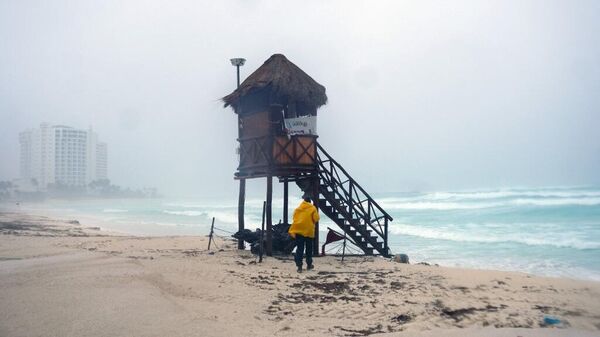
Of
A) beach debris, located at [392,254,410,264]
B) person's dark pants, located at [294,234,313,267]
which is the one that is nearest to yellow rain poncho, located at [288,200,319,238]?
person's dark pants, located at [294,234,313,267]

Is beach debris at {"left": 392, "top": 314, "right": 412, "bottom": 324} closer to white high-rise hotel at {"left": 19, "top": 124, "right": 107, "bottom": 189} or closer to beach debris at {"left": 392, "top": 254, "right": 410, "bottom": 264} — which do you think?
beach debris at {"left": 392, "top": 254, "right": 410, "bottom": 264}

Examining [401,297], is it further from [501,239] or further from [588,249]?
[501,239]

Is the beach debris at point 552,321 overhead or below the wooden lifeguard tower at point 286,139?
below

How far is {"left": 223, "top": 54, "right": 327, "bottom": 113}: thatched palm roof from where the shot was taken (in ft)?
46.7

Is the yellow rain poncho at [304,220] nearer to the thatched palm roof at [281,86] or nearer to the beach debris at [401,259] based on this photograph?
the beach debris at [401,259]

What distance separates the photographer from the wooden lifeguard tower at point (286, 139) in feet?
46.9

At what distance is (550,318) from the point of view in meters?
6.98

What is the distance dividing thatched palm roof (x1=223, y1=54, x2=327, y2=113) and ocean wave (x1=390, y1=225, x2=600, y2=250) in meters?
13.0

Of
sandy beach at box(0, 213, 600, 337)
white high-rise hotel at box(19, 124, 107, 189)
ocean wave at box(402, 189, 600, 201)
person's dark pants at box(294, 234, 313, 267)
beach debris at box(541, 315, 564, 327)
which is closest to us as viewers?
sandy beach at box(0, 213, 600, 337)

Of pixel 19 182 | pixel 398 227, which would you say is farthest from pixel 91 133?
pixel 398 227

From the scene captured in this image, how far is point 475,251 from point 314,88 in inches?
416

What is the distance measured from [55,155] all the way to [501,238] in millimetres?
159747

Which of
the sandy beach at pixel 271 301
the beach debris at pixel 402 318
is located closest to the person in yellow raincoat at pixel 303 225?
the sandy beach at pixel 271 301

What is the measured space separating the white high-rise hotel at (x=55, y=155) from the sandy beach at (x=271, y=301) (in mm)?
154718
